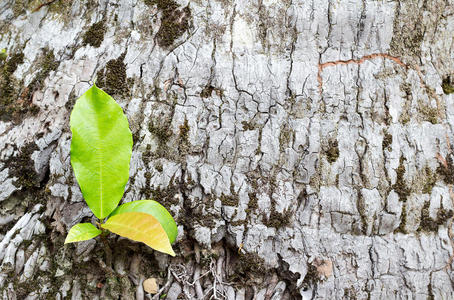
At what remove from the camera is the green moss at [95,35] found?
149cm

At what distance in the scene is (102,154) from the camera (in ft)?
4.07

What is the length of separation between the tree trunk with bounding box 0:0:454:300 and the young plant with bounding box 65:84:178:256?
10 centimetres

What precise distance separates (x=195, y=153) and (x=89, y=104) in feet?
1.32

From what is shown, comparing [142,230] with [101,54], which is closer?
[142,230]

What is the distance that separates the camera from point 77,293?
1.35m

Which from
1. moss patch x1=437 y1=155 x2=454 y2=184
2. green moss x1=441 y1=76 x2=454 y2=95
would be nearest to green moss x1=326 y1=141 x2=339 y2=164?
moss patch x1=437 y1=155 x2=454 y2=184

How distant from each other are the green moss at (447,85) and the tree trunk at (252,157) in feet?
0.29

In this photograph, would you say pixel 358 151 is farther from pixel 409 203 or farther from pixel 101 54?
pixel 101 54

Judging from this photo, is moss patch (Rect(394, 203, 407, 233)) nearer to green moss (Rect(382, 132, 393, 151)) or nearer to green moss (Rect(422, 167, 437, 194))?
green moss (Rect(422, 167, 437, 194))

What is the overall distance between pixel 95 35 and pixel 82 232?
31.2 inches

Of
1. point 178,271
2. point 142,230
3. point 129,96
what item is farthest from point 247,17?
point 178,271

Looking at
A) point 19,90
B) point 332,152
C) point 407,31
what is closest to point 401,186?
point 332,152

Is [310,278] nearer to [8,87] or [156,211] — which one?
[156,211]

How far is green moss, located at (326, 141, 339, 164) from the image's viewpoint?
4.53 feet
